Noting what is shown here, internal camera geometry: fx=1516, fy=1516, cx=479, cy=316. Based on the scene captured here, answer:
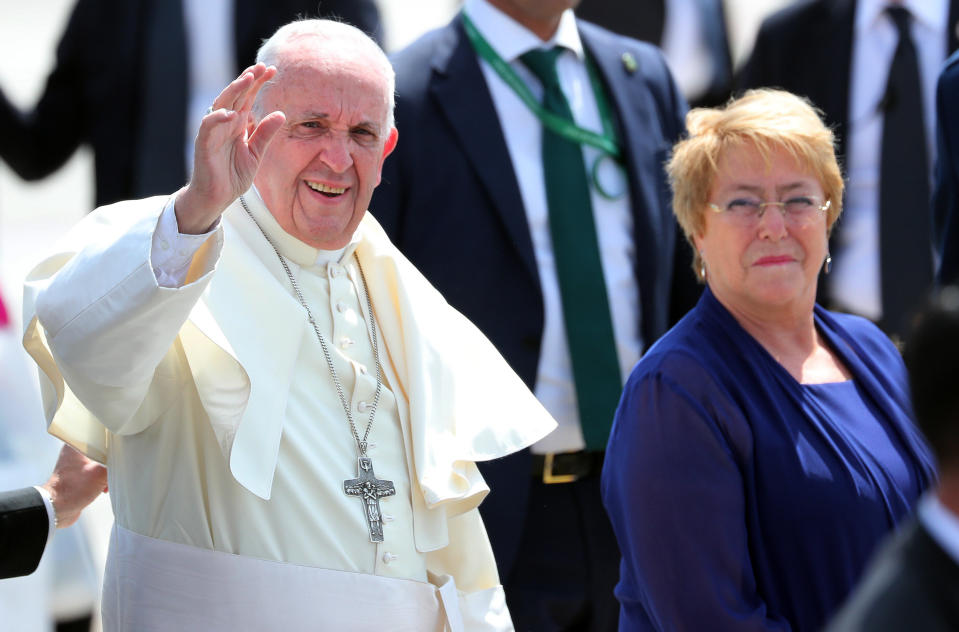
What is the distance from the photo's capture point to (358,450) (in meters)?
2.88

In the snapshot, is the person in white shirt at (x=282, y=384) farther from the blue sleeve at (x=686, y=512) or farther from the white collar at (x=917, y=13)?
the white collar at (x=917, y=13)

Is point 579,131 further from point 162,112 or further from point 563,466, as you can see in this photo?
point 162,112

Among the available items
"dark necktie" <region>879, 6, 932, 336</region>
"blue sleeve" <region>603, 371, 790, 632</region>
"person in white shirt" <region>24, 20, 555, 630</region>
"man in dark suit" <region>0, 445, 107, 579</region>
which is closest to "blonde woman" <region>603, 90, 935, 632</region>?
"blue sleeve" <region>603, 371, 790, 632</region>

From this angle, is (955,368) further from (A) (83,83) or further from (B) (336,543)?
(A) (83,83)

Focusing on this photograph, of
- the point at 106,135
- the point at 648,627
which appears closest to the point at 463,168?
the point at 106,135

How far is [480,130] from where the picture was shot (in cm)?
412

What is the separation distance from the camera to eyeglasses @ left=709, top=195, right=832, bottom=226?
346 centimetres

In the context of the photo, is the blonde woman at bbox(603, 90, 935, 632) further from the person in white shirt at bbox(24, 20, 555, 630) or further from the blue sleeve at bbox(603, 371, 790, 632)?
the person in white shirt at bbox(24, 20, 555, 630)

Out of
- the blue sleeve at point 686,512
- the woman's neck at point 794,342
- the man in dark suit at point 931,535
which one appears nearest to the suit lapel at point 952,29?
the woman's neck at point 794,342

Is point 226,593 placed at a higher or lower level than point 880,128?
lower

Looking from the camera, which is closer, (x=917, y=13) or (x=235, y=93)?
(x=235, y=93)

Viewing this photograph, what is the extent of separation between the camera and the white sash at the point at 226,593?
106 inches

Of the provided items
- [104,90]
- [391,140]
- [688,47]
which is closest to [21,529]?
[391,140]

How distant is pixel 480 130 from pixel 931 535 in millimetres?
2782
